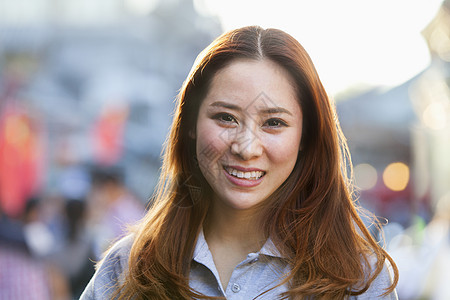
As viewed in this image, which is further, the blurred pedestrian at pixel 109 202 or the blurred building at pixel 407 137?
the blurred building at pixel 407 137

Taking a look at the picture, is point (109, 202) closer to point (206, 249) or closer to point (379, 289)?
point (206, 249)

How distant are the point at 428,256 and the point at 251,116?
3230 mm

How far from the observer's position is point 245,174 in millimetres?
1519

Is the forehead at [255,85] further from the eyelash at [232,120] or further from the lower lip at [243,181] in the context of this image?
the lower lip at [243,181]

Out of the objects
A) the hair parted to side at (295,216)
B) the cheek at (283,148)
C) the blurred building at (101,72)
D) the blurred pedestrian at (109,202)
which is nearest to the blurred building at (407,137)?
the blurred pedestrian at (109,202)

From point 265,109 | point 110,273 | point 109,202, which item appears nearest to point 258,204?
point 265,109

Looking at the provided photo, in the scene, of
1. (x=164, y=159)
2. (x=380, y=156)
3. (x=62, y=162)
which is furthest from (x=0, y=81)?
(x=380, y=156)

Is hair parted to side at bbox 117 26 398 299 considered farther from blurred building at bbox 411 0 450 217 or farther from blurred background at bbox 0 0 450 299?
blurred building at bbox 411 0 450 217

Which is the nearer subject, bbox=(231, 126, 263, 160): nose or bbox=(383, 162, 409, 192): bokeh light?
bbox=(231, 126, 263, 160): nose

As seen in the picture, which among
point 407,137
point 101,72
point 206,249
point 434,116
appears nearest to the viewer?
point 206,249

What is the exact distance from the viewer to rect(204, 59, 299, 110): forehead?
1505 millimetres

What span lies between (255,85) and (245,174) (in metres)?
0.25

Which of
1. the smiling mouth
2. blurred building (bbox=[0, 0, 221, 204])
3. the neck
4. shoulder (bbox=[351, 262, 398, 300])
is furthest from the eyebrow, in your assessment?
Result: blurred building (bbox=[0, 0, 221, 204])

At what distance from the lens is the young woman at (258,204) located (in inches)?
59.4
